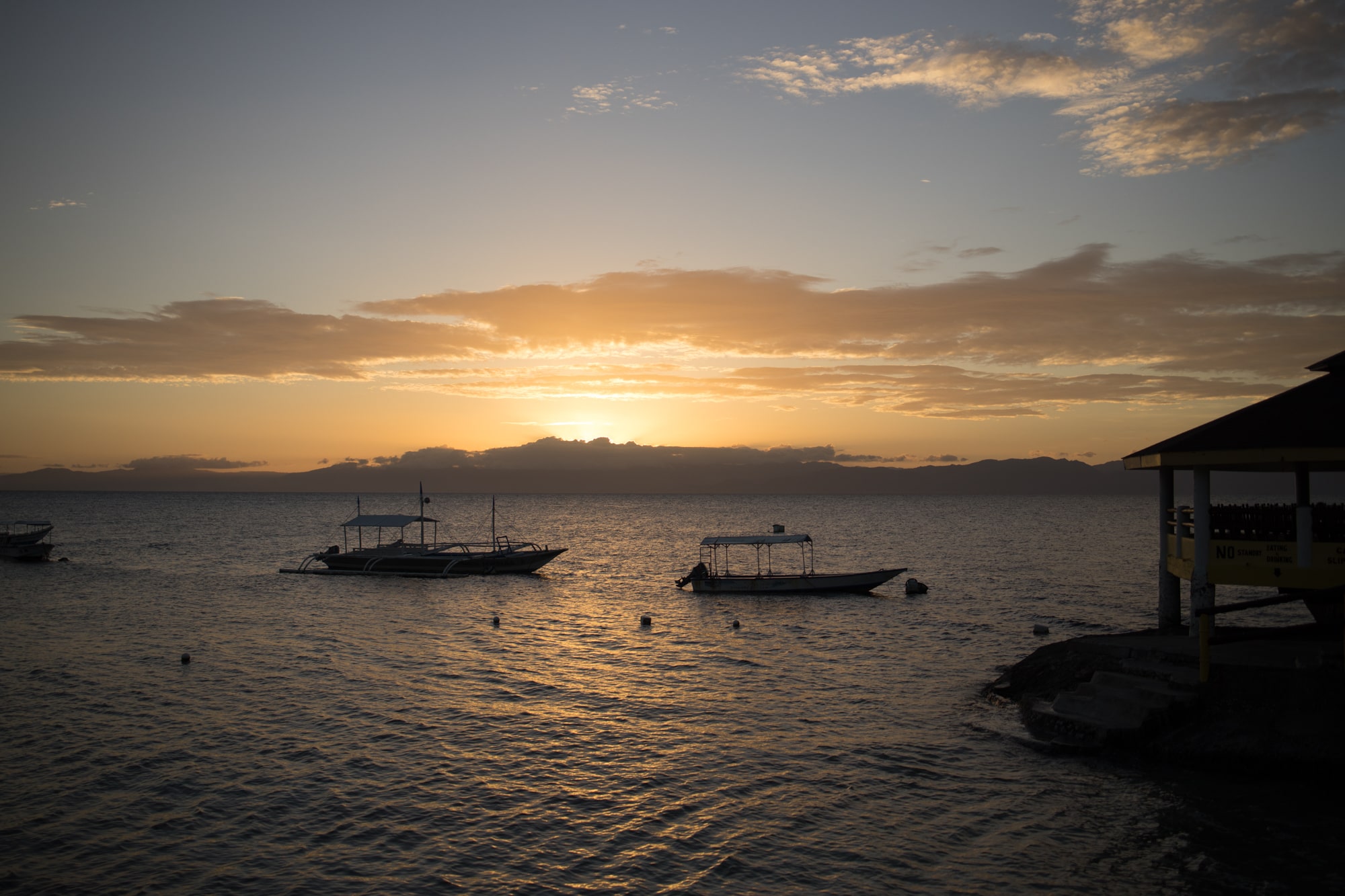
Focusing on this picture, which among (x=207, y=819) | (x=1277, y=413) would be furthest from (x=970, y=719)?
(x=207, y=819)

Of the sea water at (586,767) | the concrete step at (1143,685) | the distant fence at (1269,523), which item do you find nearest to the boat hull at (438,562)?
the sea water at (586,767)

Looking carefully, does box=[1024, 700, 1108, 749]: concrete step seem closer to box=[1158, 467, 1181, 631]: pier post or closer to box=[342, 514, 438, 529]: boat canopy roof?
box=[1158, 467, 1181, 631]: pier post

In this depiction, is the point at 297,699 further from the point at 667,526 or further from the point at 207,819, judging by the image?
the point at 667,526

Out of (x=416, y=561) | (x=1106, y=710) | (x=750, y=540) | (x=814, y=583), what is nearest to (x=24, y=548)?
(x=416, y=561)

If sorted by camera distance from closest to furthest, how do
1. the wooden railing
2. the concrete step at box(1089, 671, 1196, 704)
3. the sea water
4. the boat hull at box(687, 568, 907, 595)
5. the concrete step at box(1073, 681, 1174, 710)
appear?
the sea water, the concrete step at box(1089, 671, 1196, 704), the concrete step at box(1073, 681, 1174, 710), the wooden railing, the boat hull at box(687, 568, 907, 595)

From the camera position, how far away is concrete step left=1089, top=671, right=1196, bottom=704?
55.8 ft

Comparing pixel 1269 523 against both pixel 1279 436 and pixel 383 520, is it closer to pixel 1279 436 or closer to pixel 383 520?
pixel 1279 436

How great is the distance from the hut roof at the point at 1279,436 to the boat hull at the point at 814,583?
85.8ft

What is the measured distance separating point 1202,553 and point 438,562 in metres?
48.4

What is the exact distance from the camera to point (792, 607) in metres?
42.5

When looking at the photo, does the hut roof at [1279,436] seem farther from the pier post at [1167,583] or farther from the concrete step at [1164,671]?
the concrete step at [1164,671]

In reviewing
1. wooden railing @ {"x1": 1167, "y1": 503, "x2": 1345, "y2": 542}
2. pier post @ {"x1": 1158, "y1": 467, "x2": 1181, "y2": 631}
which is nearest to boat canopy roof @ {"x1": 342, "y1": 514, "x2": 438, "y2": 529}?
pier post @ {"x1": 1158, "y1": 467, "x2": 1181, "y2": 631}

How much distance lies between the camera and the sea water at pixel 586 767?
13055mm

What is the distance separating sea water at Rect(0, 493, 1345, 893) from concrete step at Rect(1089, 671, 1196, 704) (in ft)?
5.00
